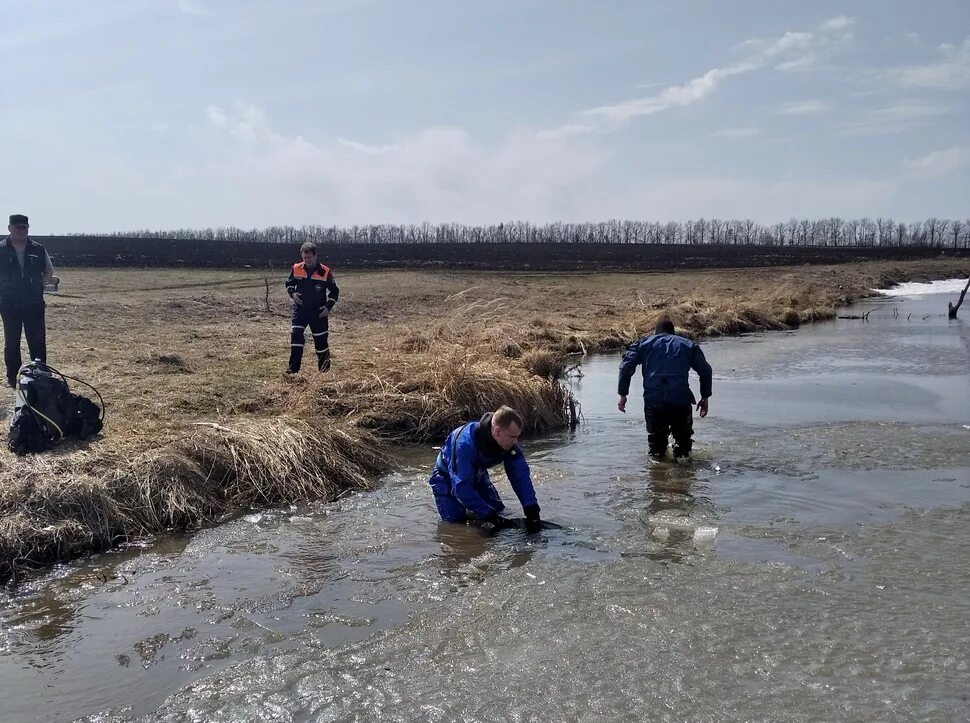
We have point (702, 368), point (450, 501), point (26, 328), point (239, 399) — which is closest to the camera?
point (450, 501)

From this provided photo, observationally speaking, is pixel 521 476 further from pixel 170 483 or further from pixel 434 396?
pixel 434 396

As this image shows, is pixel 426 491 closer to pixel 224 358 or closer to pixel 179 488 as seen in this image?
pixel 179 488

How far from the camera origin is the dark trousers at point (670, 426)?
364 inches

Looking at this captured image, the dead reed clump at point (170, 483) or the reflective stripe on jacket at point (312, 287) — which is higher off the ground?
the reflective stripe on jacket at point (312, 287)

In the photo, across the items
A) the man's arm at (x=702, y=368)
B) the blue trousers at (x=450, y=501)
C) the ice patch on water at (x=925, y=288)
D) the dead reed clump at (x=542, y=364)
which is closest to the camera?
the blue trousers at (x=450, y=501)

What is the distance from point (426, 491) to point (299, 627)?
10.1 ft

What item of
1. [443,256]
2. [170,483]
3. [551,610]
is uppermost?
[443,256]

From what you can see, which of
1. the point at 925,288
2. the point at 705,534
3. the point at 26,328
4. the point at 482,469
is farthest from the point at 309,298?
the point at 925,288

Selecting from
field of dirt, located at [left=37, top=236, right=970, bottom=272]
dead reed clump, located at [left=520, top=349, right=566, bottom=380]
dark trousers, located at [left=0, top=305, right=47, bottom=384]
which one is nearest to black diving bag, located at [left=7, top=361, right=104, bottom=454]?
dark trousers, located at [left=0, top=305, right=47, bottom=384]

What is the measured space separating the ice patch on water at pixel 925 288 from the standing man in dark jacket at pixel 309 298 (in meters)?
39.1

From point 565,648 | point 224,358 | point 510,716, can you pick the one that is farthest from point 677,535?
point 224,358

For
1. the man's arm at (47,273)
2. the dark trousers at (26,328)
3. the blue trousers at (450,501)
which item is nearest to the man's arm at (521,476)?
the blue trousers at (450,501)

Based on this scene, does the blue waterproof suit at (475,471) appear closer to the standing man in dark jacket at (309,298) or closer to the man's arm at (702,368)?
the man's arm at (702,368)

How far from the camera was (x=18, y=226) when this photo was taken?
370 inches
